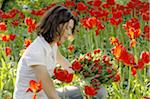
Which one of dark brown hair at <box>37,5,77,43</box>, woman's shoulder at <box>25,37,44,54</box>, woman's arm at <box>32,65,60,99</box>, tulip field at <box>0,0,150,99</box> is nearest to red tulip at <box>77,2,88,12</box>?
tulip field at <box>0,0,150,99</box>

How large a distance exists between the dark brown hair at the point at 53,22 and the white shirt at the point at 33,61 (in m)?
0.05

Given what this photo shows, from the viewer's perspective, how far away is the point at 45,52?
3068 millimetres

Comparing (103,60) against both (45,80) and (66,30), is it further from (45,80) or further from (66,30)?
(45,80)

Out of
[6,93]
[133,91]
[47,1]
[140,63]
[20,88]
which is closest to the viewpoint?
[140,63]

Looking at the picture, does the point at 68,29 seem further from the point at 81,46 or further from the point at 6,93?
the point at 81,46

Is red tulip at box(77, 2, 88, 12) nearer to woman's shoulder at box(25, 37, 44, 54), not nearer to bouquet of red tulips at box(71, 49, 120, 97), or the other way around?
bouquet of red tulips at box(71, 49, 120, 97)

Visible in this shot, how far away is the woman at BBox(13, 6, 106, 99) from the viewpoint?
2.91m

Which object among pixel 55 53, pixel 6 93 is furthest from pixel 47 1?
pixel 55 53

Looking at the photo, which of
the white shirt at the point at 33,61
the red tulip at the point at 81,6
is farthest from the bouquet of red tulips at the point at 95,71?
the red tulip at the point at 81,6

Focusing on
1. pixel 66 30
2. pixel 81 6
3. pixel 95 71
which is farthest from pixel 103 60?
pixel 81 6

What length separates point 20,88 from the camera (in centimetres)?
316

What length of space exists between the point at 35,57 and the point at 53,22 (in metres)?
0.27

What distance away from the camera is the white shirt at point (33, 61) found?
117 inches

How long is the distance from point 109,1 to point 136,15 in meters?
0.49
